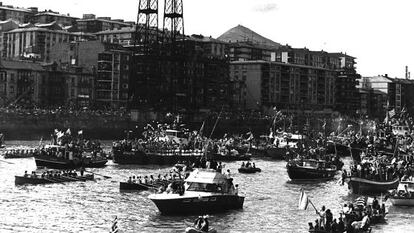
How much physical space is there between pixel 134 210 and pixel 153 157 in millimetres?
41941

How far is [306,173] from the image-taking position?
79125 mm

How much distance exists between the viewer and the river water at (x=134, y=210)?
49719 millimetres

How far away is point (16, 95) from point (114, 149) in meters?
76.5

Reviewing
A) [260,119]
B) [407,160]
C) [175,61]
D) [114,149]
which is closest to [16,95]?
[175,61]

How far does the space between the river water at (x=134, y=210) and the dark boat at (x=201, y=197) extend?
653mm

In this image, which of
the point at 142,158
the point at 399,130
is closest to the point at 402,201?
the point at 142,158

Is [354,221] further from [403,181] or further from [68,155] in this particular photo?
[68,155]

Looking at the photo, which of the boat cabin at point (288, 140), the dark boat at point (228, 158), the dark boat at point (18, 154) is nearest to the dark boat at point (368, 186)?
the dark boat at point (228, 158)

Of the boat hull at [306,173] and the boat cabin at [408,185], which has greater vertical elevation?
the boat cabin at [408,185]

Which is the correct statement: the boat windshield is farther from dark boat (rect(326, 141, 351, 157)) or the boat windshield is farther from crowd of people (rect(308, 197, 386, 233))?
dark boat (rect(326, 141, 351, 157))

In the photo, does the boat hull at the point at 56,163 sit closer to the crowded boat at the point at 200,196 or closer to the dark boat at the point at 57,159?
the dark boat at the point at 57,159

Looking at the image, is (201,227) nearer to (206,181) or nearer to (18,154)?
(206,181)

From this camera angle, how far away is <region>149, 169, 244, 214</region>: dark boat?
51.5 metres

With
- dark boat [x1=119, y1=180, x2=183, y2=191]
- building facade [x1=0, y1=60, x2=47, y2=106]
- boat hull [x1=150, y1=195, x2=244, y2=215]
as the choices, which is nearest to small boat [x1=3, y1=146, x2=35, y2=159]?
dark boat [x1=119, y1=180, x2=183, y2=191]
